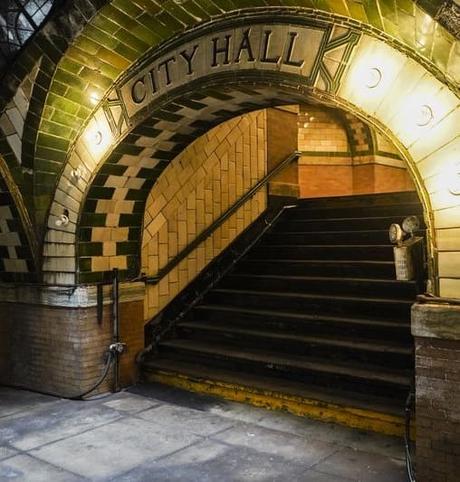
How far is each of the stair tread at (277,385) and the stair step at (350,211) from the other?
3263mm

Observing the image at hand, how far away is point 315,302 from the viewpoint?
6.52 meters

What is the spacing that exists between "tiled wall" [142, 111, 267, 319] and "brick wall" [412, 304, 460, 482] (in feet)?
12.8

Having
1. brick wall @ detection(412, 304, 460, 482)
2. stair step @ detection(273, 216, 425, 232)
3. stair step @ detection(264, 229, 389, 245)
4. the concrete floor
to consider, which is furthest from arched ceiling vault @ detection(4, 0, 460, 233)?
stair step @ detection(273, 216, 425, 232)

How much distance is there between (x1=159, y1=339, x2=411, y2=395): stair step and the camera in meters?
5.07

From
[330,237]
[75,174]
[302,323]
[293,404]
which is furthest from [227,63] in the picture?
[330,237]

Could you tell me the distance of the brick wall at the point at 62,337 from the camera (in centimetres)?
604

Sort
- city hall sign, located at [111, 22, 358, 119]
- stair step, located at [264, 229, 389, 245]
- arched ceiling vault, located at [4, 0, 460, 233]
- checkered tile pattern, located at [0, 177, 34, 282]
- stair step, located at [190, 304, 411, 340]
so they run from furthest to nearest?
stair step, located at [264, 229, 389, 245] → checkered tile pattern, located at [0, 177, 34, 282] → stair step, located at [190, 304, 411, 340] → city hall sign, located at [111, 22, 358, 119] → arched ceiling vault, located at [4, 0, 460, 233]

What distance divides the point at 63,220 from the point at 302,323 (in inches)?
112

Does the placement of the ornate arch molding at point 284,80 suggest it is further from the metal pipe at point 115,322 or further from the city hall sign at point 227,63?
the metal pipe at point 115,322

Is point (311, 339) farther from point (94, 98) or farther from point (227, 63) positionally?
point (94, 98)

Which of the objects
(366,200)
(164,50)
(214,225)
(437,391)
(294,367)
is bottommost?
(294,367)

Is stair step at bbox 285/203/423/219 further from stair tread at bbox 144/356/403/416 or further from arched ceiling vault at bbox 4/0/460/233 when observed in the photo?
arched ceiling vault at bbox 4/0/460/233

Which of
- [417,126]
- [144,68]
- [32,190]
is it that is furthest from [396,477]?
[32,190]

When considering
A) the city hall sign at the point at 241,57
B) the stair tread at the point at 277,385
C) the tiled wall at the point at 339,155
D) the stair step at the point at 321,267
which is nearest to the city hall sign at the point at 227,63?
the city hall sign at the point at 241,57
